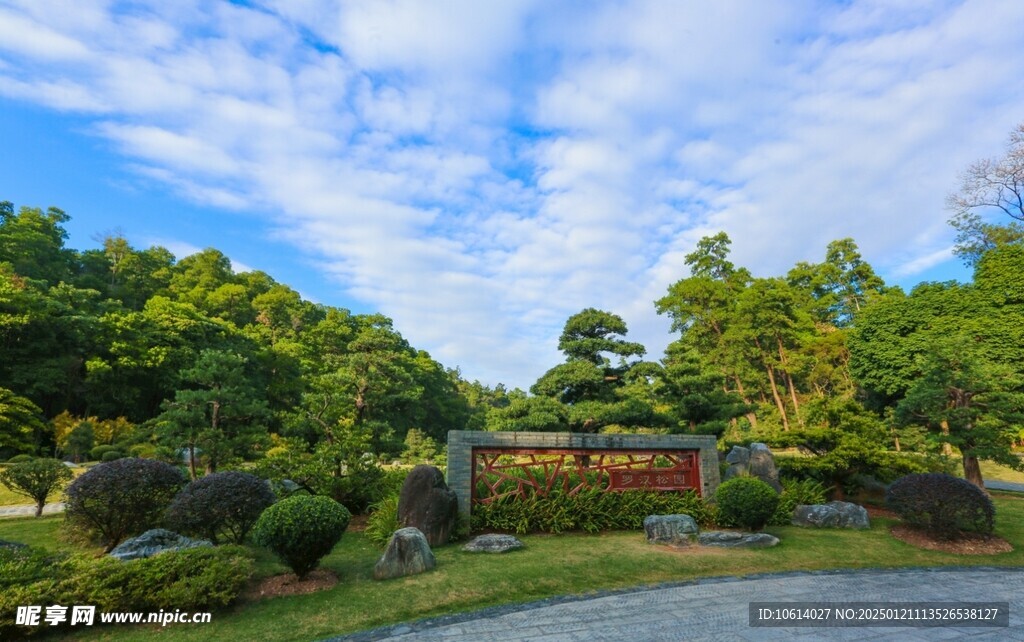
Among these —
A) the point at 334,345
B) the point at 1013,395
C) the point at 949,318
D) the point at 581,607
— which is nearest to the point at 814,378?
the point at 949,318

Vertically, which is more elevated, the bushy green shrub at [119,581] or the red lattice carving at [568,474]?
the red lattice carving at [568,474]

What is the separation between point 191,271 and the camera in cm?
4106

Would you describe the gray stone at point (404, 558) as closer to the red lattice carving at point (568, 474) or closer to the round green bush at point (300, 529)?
the round green bush at point (300, 529)

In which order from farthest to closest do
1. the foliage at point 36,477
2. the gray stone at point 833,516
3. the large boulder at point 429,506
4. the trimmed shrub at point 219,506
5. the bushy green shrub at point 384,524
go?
the gray stone at point 833,516
the foliage at point 36,477
the bushy green shrub at point 384,524
the large boulder at point 429,506
the trimmed shrub at point 219,506

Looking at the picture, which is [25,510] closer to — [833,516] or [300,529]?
[300,529]

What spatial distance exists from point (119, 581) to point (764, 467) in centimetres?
1235

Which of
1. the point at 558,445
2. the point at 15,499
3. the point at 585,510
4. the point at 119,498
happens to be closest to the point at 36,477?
the point at 119,498

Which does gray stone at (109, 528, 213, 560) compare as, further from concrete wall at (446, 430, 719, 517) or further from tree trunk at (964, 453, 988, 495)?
tree trunk at (964, 453, 988, 495)

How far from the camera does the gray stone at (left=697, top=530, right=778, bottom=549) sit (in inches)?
322

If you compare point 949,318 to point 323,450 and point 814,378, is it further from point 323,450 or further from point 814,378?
point 323,450

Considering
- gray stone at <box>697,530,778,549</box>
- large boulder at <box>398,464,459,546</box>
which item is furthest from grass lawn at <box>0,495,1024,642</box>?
large boulder at <box>398,464,459,546</box>

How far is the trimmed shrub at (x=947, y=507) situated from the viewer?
8211mm

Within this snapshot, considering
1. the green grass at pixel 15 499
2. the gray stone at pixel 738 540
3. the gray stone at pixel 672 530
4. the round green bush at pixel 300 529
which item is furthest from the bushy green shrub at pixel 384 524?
the green grass at pixel 15 499

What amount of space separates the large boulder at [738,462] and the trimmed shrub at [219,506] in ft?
34.0
